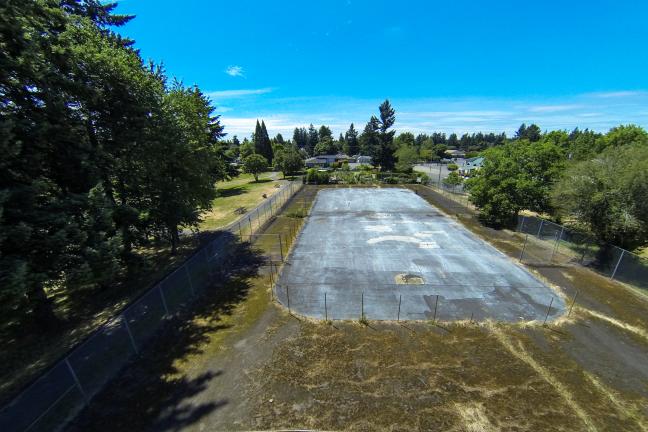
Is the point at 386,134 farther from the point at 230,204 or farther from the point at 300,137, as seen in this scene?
the point at 300,137

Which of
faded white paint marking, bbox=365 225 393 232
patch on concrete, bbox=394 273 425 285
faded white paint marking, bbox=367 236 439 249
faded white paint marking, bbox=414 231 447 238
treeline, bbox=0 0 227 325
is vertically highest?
treeline, bbox=0 0 227 325

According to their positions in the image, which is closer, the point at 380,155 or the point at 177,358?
the point at 177,358

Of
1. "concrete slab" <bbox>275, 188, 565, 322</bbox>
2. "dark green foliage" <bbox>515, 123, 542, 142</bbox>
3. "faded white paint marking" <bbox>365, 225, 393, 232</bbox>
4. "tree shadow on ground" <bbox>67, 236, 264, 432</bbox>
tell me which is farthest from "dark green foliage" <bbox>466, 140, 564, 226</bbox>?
"dark green foliage" <bbox>515, 123, 542, 142</bbox>

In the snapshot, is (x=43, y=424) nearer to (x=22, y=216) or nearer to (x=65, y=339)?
(x=65, y=339)

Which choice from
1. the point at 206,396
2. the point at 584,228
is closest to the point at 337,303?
the point at 206,396

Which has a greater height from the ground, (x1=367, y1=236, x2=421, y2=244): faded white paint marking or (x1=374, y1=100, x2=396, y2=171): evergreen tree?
(x1=374, y1=100, x2=396, y2=171): evergreen tree

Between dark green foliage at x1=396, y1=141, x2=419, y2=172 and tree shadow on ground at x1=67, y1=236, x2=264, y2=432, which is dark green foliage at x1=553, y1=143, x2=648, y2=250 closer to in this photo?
tree shadow on ground at x1=67, y1=236, x2=264, y2=432
